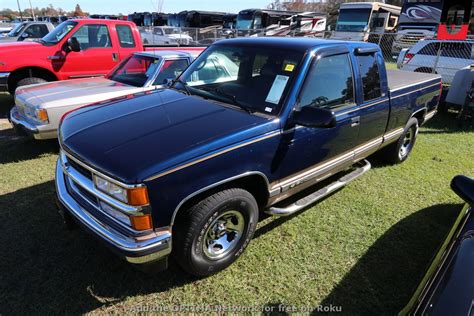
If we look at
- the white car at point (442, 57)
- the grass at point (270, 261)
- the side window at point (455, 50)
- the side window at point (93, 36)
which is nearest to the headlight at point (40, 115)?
the grass at point (270, 261)

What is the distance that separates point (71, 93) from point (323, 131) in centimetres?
389

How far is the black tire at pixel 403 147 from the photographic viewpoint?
496 cm

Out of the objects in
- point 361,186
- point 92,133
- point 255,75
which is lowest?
point 361,186

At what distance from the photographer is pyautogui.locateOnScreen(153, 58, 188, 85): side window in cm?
564

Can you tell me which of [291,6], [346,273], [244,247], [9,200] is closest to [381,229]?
[346,273]

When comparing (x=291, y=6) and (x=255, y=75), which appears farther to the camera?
(x=291, y=6)

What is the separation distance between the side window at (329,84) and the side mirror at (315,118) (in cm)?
20

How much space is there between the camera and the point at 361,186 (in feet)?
14.8

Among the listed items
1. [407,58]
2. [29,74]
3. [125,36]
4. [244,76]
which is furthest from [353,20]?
[244,76]

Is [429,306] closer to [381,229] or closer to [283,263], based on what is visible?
[283,263]

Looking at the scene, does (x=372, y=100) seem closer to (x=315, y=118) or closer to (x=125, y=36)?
(x=315, y=118)

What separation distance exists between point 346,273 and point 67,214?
2448 mm

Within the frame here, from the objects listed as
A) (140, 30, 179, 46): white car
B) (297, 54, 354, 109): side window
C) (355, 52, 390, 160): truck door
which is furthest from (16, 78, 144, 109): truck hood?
(140, 30, 179, 46): white car

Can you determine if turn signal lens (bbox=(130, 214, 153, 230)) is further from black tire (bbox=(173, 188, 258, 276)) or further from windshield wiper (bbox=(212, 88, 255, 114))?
windshield wiper (bbox=(212, 88, 255, 114))
